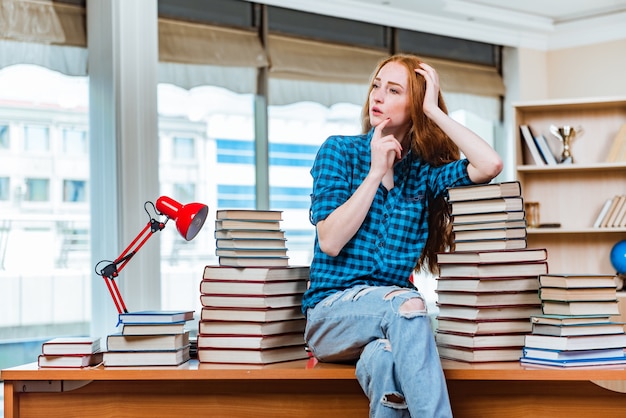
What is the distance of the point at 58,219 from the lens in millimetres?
4344

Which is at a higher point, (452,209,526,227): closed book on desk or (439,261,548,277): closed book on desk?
(452,209,526,227): closed book on desk

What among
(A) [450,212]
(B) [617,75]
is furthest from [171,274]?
(B) [617,75]

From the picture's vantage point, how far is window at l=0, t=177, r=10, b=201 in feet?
13.6

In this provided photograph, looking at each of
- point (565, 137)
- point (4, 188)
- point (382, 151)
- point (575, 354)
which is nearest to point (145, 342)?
point (382, 151)

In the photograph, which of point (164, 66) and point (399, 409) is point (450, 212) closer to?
point (399, 409)

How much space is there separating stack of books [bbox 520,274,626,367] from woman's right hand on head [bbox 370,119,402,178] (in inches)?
19.4

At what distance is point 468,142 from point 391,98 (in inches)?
10.0

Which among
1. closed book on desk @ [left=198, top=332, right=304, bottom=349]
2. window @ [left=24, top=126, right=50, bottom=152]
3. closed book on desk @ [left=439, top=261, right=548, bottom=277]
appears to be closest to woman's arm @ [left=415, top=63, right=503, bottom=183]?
closed book on desk @ [left=439, top=261, right=548, bottom=277]

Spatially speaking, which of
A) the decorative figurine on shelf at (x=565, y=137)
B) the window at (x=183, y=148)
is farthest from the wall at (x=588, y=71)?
the window at (x=183, y=148)

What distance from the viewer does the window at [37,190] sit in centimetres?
424

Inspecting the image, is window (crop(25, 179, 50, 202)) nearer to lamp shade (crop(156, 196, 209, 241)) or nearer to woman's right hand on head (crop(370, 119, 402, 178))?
lamp shade (crop(156, 196, 209, 241))

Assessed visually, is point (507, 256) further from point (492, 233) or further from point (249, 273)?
point (249, 273)

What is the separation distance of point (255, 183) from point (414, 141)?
119 inches

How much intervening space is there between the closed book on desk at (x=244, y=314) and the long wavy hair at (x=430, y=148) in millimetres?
431
